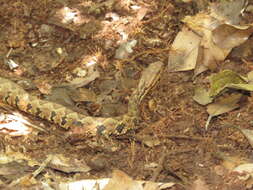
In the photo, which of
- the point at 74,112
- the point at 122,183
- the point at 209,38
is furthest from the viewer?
the point at 209,38

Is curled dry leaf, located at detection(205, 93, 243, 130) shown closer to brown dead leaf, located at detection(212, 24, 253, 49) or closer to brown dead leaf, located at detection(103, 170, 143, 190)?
brown dead leaf, located at detection(212, 24, 253, 49)

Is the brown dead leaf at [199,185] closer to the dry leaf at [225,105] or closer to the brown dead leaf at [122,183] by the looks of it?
the brown dead leaf at [122,183]

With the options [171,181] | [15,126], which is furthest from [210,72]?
[15,126]

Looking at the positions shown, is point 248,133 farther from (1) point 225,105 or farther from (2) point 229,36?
(2) point 229,36

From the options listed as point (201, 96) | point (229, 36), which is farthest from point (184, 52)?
point (201, 96)

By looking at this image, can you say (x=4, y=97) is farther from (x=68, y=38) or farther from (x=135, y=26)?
(x=135, y=26)

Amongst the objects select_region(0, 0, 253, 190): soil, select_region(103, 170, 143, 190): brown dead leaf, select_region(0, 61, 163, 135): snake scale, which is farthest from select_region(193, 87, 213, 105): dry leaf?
select_region(103, 170, 143, 190): brown dead leaf
